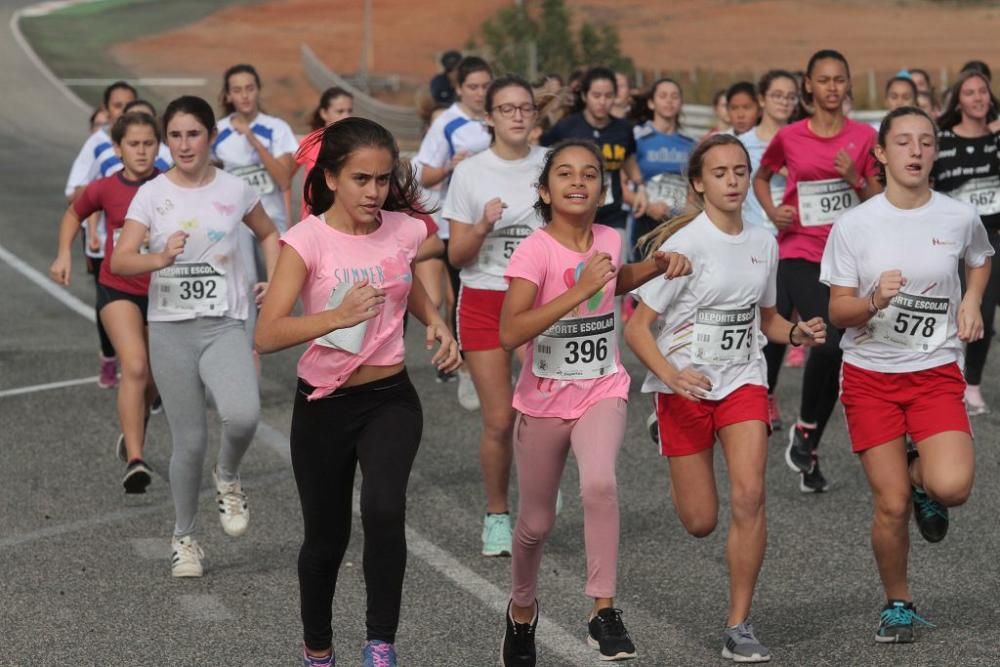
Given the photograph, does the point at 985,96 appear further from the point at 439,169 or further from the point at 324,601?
the point at 324,601

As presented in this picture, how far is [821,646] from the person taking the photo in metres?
6.40

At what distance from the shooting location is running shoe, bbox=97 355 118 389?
11.9 metres

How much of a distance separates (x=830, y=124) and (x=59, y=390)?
18.2 feet

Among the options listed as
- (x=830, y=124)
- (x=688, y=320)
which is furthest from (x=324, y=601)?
(x=830, y=124)

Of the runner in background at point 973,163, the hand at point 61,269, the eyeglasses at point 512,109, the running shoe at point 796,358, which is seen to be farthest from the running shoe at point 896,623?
the running shoe at point 796,358

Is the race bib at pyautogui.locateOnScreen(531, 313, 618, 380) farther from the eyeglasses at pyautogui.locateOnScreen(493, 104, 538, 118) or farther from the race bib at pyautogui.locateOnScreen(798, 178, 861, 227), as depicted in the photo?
the race bib at pyautogui.locateOnScreen(798, 178, 861, 227)

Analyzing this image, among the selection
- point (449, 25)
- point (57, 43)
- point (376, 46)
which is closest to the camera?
point (57, 43)

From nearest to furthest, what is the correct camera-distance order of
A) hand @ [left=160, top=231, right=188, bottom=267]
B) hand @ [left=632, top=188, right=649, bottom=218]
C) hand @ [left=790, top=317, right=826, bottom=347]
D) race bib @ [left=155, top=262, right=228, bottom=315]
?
hand @ [left=790, top=317, right=826, bottom=347] → hand @ [left=160, top=231, right=188, bottom=267] → race bib @ [left=155, top=262, right=228, bottom=315] → hand @ [left=632, top=188, right=649, bottom=218]

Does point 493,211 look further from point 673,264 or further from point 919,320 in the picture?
point 919,320

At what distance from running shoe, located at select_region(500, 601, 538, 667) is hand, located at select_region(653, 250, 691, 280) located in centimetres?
127

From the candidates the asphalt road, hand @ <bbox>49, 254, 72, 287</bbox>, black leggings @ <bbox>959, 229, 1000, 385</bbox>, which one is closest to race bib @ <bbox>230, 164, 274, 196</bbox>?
the asphalt road

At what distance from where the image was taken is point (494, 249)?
814cm

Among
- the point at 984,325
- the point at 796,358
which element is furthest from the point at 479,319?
the point at 796,358

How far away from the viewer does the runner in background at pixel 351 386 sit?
5.74 meters
